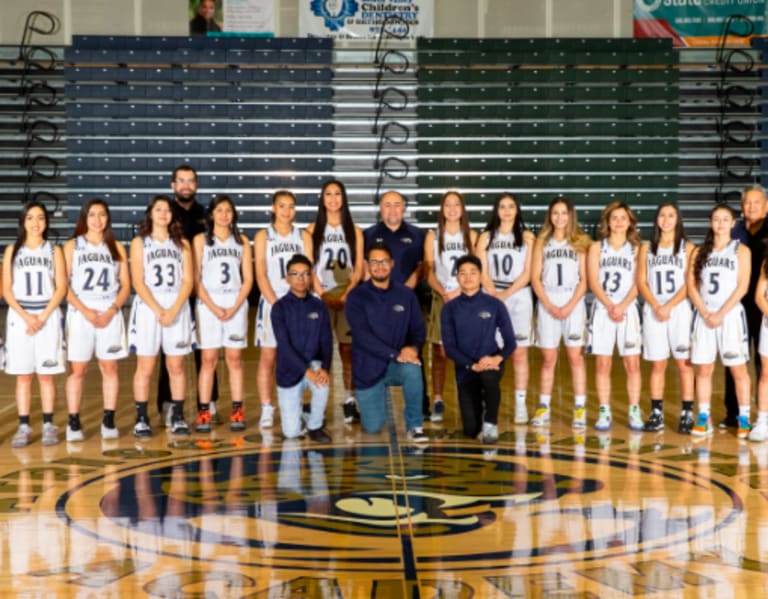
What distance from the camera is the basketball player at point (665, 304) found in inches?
229

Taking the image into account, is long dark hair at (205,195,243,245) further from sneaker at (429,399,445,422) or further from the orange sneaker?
sneaker at (429,399,445,422)

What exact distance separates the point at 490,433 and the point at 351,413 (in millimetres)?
982

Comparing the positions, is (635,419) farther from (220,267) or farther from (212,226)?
(212,226)

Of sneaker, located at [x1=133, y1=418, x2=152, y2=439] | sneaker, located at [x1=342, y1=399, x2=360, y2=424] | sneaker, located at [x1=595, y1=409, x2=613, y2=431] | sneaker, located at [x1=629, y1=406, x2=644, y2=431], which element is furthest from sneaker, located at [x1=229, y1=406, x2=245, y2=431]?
sneaker, located at [x1=629, y1=406, x2=644, y2=431]

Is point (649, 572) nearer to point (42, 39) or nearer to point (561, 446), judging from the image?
point (561, 446)

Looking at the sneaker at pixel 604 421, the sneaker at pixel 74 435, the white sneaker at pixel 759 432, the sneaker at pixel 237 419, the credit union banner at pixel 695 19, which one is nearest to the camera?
the white sneaker at pixel 759 432

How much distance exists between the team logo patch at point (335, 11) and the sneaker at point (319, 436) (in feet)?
24.1

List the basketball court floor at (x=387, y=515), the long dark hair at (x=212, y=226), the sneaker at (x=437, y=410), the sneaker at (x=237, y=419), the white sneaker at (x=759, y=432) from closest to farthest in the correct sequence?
the basketball court floor at (x=387, y=515) → the white sneaker at (x=759, y=432) → the sneaker at (x=237, y=419) → the long dark hair at (x=212, y=226) → the sneaker at (x=437, y=410)

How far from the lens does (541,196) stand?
1197 centimetres

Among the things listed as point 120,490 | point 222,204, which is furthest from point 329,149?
point 120,490

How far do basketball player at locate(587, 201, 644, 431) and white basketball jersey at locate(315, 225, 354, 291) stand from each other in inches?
57.4

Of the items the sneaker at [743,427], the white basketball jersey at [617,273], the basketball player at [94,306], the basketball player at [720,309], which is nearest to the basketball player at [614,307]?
the white basketball jersey at [617,273]

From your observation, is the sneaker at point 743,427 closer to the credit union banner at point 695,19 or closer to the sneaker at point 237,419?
the sneaker at point 237,419

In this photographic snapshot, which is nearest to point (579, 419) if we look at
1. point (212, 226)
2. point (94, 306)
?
point (212, 226)
